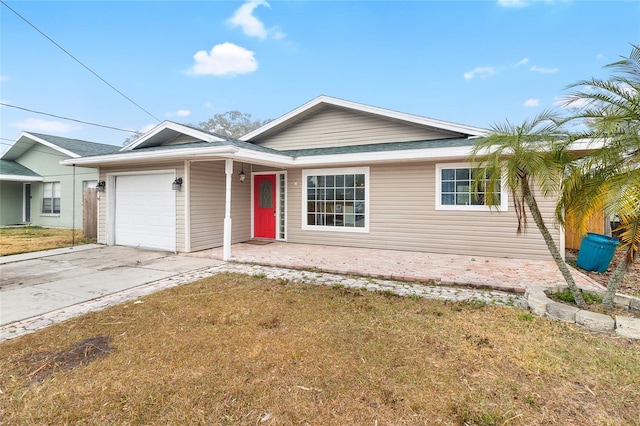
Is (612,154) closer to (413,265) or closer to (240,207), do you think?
(413,265)

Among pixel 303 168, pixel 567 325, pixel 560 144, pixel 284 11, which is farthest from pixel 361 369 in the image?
pixel 284 11

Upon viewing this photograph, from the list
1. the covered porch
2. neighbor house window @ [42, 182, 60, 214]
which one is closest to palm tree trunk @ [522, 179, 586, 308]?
the covered porch

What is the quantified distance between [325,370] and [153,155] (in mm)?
7282

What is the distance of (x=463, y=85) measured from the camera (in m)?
19.7

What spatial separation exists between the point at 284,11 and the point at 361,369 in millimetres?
15163

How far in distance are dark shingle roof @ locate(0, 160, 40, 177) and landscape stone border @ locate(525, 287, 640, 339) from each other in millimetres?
19650

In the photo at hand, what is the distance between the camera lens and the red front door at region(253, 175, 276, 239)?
9.98 m

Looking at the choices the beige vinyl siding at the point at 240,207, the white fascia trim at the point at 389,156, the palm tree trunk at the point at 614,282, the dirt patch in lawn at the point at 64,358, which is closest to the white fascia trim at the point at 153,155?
the beige vinyl siding at the point at 240,207

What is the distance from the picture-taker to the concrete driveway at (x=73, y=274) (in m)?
4.41

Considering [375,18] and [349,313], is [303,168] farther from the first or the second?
[375,18]

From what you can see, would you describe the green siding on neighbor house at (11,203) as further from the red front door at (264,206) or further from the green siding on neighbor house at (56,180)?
the red front door at (264,206)

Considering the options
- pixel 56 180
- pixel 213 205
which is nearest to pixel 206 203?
pixel 213 205

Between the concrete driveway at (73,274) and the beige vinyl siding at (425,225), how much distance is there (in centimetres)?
433

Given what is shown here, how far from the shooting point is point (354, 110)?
931 cm
